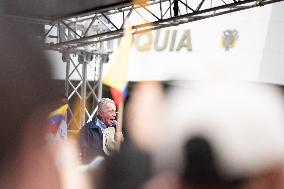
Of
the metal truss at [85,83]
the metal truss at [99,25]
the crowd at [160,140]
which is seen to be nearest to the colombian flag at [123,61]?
the crowd at [160,140]

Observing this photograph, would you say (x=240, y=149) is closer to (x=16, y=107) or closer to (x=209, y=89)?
(x=209, y=89)

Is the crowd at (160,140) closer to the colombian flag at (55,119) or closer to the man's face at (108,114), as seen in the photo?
the colombian flag at (55,119)

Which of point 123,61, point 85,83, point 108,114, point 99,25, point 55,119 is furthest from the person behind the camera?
point 85,83

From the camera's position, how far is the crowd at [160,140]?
28.5 inches

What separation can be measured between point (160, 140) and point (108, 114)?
2698mm

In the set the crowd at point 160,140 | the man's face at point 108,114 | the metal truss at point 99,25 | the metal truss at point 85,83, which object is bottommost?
the metal truss at point 85,83

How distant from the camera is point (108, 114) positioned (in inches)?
140

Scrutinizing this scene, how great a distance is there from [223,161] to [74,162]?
1.29 feet

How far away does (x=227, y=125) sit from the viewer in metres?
0.82

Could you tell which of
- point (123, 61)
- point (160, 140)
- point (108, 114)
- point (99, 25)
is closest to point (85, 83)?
point (99, 25)

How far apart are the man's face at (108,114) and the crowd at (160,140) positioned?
2.55 metres

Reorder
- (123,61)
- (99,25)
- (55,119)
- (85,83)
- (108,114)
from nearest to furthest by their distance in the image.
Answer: (55,119) < (123,61) < (108,114) < (99,25) < (85,83)

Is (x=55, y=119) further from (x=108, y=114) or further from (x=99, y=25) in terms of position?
(x=99, y=25)

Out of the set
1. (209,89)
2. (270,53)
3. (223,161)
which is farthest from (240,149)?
(270,53)
